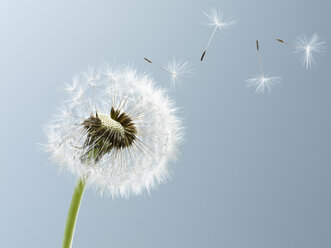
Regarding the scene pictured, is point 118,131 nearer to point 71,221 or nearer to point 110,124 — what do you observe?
point 110,124

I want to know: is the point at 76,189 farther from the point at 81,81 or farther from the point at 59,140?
the point at 81,81

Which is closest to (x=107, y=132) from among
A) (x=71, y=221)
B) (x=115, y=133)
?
(x=115, y=133)

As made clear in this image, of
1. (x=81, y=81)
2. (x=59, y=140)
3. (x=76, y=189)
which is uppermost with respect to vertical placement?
(x=81, y=81)

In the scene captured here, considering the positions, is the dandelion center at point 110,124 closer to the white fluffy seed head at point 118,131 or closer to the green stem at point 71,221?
the white fluffy seed head at point 118,131

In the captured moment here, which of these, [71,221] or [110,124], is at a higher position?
[110,124]

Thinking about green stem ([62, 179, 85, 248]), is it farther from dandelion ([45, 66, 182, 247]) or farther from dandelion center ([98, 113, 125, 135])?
dandelion center ([98, 113, 125, 135])

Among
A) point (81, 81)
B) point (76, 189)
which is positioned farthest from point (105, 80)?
point (76, 189)
